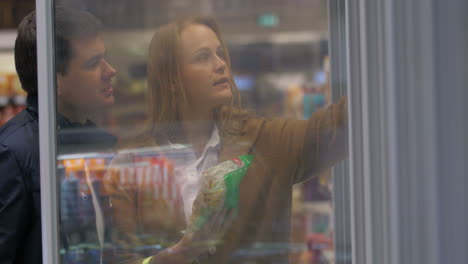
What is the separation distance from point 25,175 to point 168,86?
49 centimetres

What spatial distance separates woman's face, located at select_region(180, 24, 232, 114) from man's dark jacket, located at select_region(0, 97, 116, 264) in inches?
10.3

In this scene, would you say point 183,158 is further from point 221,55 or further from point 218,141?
point 221,55

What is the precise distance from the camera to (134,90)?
1.36 metres

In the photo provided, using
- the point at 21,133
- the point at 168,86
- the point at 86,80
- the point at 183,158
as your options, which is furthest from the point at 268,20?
the point at 21,133

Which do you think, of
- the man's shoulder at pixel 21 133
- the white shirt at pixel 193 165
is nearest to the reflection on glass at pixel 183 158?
the white shirt at pixel 193 165

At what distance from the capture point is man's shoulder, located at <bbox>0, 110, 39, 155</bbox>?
1.42 meters

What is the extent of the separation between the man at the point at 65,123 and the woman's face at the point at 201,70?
8.2 inches

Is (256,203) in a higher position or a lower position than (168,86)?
lower

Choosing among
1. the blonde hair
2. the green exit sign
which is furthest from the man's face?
the green exit sign

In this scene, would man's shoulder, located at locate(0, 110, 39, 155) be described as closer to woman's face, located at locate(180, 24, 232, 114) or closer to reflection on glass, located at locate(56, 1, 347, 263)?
reflection on glass, located at locate(56, 1, 347, 263)

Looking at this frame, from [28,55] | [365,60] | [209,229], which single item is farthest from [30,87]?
[365,60]

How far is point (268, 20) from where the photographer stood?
132 centimetres

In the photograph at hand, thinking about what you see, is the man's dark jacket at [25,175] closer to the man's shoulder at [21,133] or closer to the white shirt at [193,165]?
the man's shoulder at [21,133]

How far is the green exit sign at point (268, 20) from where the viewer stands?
1.31 metres
